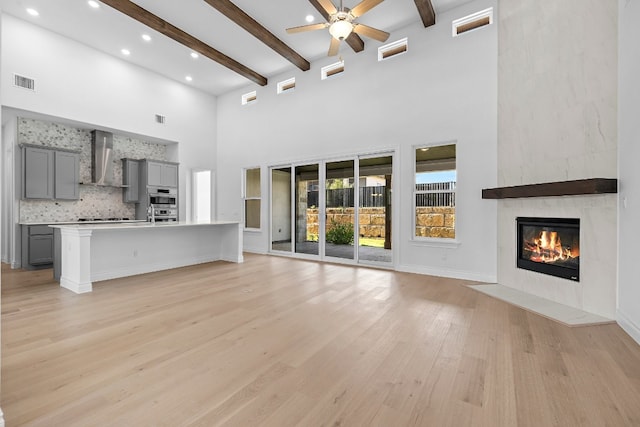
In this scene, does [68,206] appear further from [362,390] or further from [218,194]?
[362,390]

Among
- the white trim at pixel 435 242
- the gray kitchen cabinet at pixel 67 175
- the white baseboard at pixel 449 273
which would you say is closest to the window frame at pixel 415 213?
the white trim at pixel 435 242

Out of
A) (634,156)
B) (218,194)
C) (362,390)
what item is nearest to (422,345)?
(362,390)

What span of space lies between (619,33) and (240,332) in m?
4.71

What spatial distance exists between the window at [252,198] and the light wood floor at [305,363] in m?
3.98

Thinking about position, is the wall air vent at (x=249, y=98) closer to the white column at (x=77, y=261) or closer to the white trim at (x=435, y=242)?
the white column at (x=77, y=261)

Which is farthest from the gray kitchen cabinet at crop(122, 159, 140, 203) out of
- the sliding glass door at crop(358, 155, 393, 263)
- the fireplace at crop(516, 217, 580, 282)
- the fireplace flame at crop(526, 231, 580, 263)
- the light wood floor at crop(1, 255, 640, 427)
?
the fireplace flame at crop(526, 231, 580, 263)

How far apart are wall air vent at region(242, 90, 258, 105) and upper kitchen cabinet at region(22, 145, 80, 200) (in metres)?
3.89

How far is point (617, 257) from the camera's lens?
3.05 m

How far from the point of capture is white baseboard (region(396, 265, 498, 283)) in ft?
15.3

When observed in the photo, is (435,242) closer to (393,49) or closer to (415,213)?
(415,213)

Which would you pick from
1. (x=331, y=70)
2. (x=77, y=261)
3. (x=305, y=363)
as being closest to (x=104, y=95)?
(x=77, y=261)

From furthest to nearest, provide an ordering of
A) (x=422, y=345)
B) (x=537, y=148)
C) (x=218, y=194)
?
(x=218, y=194), (x=537, y=148), (x=422, y=345)

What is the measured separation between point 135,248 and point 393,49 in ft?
18.9

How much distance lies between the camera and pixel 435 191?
205 inches
